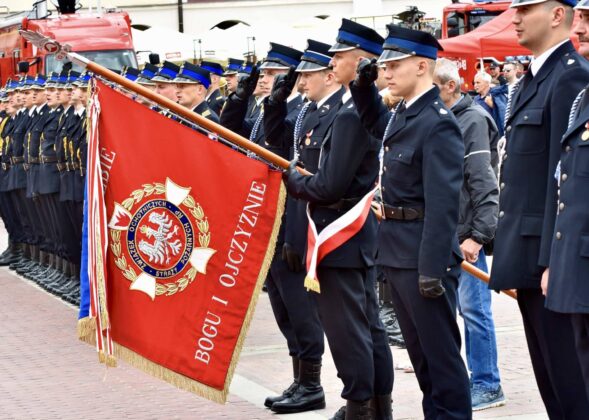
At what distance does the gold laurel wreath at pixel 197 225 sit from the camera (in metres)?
6.84

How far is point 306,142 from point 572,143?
2.56m

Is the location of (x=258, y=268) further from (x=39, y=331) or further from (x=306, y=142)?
(x=39, y=331)

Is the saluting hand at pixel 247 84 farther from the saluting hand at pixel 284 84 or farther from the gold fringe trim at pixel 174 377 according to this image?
the gold fringe trim at pixel 174 377

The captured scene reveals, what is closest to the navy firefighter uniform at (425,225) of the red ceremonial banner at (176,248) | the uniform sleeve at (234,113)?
the red ceremonial banner at (176,248)

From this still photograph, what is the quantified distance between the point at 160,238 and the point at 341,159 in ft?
3.45

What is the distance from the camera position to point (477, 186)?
25.5 feet

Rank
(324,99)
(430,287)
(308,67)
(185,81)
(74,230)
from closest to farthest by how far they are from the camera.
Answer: (430,287) → (324,99) → (308,67) → (185,81) → (74,230)

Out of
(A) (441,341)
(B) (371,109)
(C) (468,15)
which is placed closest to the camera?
(A) (441,341)

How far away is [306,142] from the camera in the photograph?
721 cm

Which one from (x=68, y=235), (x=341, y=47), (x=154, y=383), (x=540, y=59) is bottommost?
(x=68, y=235)

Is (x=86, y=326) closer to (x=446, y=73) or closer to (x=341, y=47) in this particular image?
(x=341, y=47)

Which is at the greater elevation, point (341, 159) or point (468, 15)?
point (341, 159)

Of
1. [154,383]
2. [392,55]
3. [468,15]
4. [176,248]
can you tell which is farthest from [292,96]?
[468,15]

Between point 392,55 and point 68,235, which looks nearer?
point 392,55
